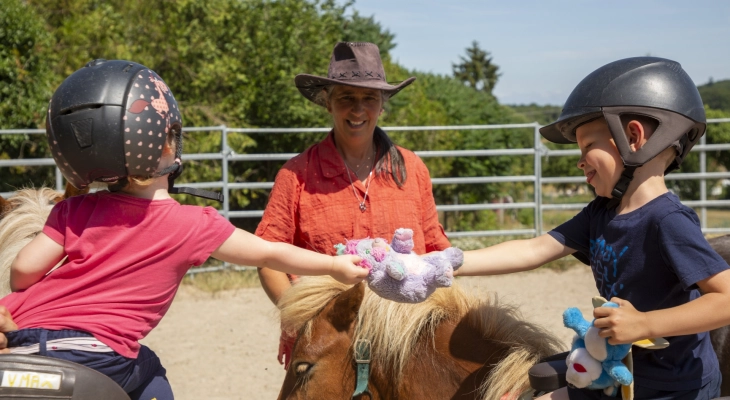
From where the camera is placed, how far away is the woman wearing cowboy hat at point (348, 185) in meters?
2.64

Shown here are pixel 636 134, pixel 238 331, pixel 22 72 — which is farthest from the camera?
pixel 22 72

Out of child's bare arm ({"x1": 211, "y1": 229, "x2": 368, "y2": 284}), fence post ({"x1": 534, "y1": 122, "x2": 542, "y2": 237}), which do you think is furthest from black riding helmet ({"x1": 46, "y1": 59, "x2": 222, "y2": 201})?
fence post ({"x1": 534, "y1": 122, "x2": 542, "y2": 237})

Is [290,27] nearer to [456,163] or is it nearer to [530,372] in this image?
[456,163]

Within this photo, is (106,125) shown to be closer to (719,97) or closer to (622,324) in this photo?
(622,324)

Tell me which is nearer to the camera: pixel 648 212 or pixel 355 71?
pixel 648 212

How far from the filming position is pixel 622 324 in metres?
1.59

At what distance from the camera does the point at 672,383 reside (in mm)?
1754

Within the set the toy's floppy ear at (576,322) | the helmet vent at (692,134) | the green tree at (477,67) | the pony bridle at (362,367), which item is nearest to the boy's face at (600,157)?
the helmet vent at (692,134)

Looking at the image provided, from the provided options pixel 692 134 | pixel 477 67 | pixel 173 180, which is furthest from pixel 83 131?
pixel 477 67

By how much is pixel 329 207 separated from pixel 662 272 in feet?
4.21

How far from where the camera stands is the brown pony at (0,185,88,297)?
2.99m

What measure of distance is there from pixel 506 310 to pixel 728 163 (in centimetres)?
2803

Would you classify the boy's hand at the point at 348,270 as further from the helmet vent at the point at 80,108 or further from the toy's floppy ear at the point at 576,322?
the helmet vent at the point at 80,108

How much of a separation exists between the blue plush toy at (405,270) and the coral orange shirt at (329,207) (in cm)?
66
